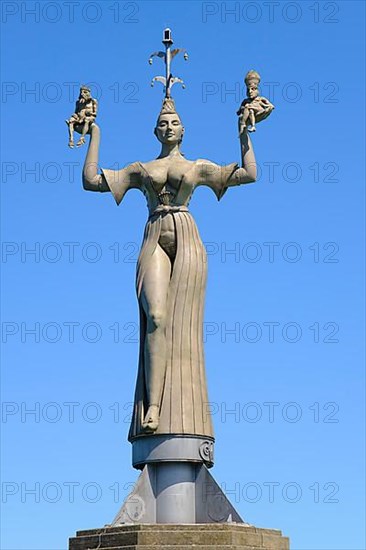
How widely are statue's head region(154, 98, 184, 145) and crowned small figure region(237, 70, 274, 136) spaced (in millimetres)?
1108

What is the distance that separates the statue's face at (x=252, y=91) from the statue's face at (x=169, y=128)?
4.36 feet

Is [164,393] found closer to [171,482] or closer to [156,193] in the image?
[171,482]

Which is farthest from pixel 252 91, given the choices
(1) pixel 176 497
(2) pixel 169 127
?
(1) pixel 176 497

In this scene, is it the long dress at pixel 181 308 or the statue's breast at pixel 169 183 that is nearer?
the long dress at pixel 181 308

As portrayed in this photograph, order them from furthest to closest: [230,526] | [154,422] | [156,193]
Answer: [156,193] → [154,422] → [230,526]

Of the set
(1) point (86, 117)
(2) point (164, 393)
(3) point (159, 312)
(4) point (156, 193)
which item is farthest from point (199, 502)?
(1) point (86, 117)

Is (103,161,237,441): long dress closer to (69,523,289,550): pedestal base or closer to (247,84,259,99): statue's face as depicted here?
(247,84,259,99): statue's face

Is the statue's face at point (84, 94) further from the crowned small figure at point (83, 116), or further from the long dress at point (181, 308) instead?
the long dress at point (181, 308)

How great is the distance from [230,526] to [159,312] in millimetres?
3734

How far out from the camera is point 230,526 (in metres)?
16.5

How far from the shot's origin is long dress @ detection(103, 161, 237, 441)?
17844mm

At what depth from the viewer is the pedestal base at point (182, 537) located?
16.2 meters

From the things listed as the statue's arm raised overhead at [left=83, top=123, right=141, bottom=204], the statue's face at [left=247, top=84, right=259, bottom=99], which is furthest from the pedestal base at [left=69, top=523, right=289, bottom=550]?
the statue's face at [left=247, top=84, right=259, bottom=99]

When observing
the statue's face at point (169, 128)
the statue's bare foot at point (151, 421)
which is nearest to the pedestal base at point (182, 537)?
the statue's bare foot at point (151, 421)
